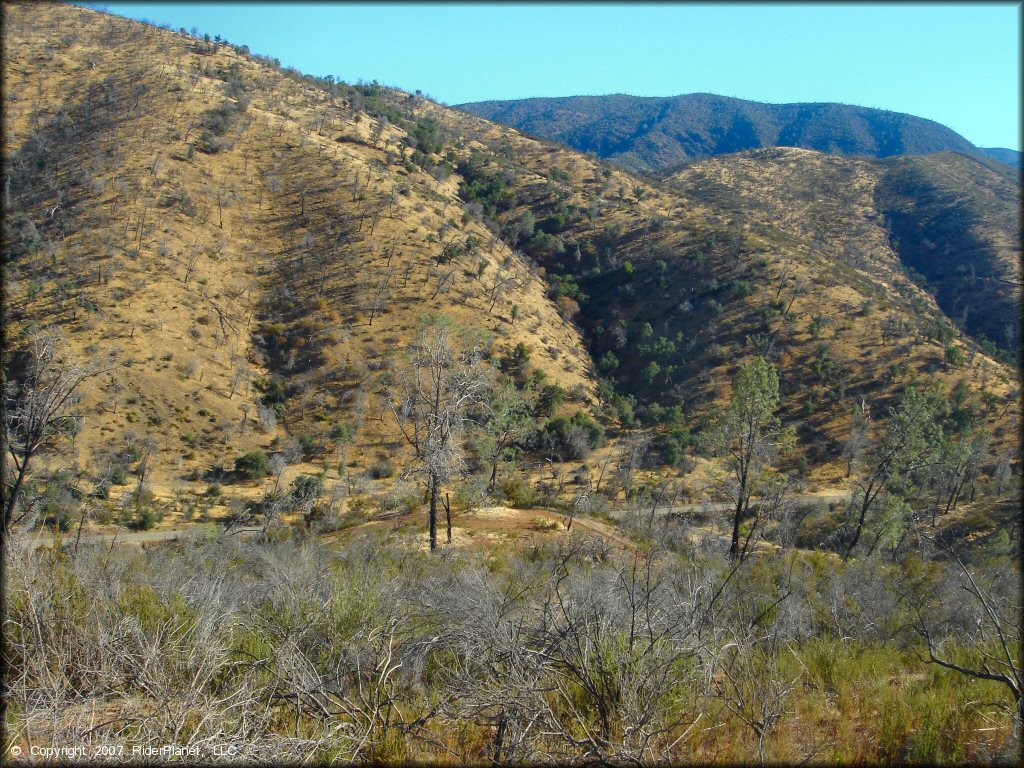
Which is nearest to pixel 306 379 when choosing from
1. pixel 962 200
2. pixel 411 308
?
pixel 411 308

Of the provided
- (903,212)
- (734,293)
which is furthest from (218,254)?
(903,212)

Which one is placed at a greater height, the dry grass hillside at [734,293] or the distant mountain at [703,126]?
the distant mountain at [703,126]

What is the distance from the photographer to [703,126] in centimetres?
16012

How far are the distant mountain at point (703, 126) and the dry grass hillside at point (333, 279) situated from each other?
299ft

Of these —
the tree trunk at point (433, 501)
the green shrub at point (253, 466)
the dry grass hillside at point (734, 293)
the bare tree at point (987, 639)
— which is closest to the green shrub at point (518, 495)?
the tree trunk at point (433, 501)

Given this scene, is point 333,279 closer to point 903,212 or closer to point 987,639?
point 987,639

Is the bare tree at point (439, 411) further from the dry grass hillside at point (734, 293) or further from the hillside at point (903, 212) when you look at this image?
the hillside at point (903, 212)

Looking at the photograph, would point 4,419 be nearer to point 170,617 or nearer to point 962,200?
point 170,617

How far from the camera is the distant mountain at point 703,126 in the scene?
477ft

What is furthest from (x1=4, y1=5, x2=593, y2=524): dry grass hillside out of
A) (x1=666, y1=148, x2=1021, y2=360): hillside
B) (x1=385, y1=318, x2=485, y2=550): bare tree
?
(x1=666, y1=148, x2=1021, y2=360): hillside

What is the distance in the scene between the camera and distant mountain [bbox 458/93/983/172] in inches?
5719

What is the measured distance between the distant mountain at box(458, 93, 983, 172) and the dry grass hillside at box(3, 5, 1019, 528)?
91163 millimetres

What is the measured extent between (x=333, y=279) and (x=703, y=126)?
148315 millimetres

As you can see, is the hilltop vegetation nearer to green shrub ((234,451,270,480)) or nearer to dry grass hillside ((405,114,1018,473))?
green shrub ((234,451,270,480))
